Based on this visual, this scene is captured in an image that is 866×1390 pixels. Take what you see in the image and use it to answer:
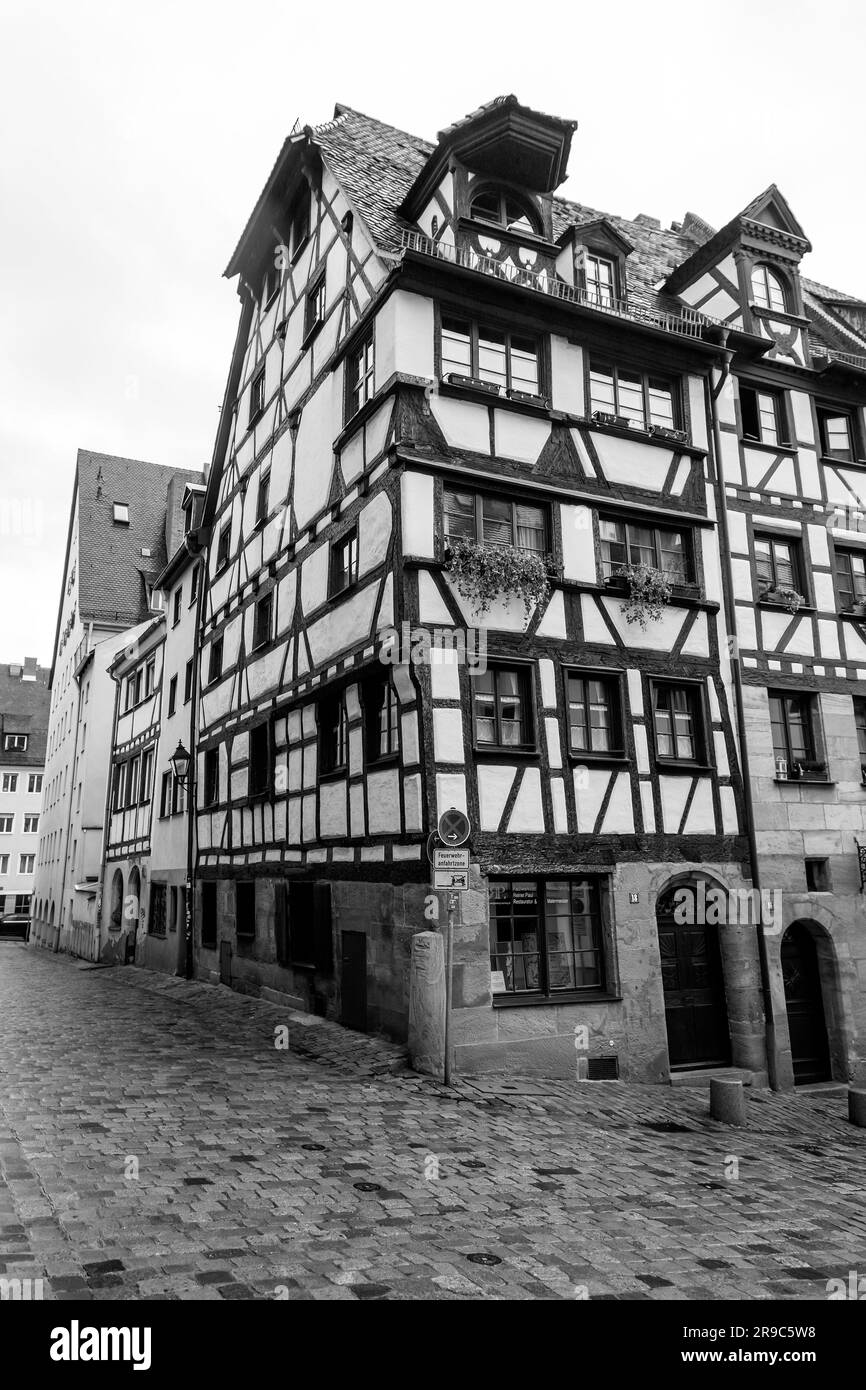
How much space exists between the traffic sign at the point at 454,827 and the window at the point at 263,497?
9919 millimetres

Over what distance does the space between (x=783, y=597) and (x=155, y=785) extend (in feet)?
57.7

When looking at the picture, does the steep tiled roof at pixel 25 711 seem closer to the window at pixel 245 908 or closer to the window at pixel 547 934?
the window at pixel 245 908

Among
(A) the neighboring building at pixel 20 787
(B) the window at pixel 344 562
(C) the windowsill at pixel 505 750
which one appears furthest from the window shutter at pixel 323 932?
(A) the neighboring building at pixel 20 787

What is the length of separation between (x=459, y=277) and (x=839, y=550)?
8389 mm

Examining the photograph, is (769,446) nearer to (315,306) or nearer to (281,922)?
(315,306)

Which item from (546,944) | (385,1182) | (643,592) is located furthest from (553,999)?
(643,592)

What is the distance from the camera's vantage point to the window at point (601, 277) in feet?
48.4

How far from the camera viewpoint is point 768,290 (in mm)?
17094

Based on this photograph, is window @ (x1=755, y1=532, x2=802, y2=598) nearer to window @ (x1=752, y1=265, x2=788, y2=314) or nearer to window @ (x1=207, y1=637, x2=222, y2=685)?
window @ (x1=752, y1=265, x2=788, y2=314)

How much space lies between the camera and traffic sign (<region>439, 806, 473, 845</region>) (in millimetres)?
10672

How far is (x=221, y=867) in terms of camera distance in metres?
19.9

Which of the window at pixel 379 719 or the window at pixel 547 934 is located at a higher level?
the window at pixel 379 719

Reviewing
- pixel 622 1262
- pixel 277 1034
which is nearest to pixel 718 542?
pixel 277 1034
